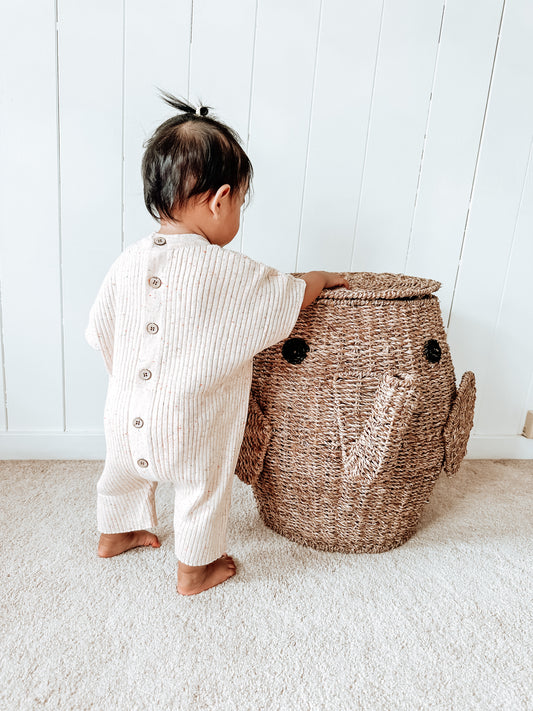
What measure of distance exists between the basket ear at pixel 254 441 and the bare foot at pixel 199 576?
0.59 feet

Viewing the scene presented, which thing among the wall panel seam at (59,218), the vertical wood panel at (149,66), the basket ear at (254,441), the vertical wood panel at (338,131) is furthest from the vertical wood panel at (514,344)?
the wall panel seam at (59,218)

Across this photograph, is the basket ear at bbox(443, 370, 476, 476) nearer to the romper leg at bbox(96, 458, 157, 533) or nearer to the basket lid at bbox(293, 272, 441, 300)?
the basket lid at bbox(293, 272, 441, 300)

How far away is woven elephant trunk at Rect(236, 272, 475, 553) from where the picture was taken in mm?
913

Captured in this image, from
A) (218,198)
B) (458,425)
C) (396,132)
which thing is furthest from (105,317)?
(396,132)

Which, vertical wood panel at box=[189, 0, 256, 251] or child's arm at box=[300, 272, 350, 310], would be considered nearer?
child's arm at box=[300, 272, 350, 310]

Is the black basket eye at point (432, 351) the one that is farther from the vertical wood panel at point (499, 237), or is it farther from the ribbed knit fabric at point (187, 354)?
the vertical wood panel at point (499, 237)

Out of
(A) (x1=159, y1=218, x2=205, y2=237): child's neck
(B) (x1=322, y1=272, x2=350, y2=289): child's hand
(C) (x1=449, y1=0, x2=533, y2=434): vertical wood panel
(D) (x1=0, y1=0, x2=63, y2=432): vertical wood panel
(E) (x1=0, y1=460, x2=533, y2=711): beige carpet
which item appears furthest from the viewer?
(C) (x1=449, y1=0, x2=533, y2=434): vertical wood panel

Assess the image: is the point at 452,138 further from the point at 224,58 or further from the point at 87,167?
the point at 87,167

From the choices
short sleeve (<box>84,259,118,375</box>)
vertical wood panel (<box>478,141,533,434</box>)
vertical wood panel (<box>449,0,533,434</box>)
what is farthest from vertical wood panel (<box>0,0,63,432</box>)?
vertical wood panel (<box>478,141,533,434</box>)

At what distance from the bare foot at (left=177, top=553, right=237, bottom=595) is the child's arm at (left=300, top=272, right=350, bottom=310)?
1.62 feet

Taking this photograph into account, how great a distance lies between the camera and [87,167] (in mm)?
1196

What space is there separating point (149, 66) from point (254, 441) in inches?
33.6

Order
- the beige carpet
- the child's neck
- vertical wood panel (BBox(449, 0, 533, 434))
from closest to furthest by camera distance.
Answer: the beige carpet
the child's neck
vertical wood panel (BBox(449, 0, 533, 434))

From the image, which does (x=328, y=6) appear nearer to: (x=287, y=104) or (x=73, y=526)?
(x=287, y=104)
